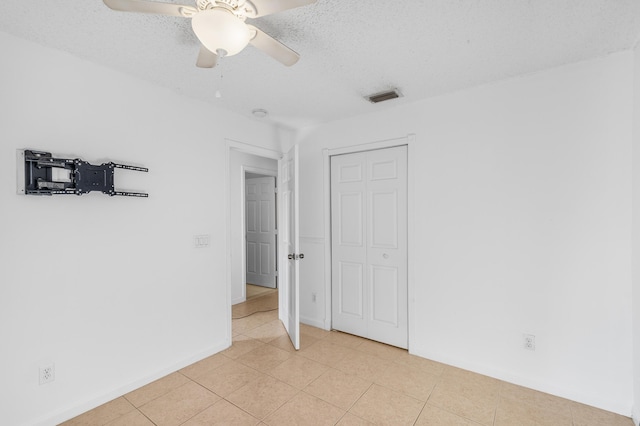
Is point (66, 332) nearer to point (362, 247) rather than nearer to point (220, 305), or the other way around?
point (220, 305)

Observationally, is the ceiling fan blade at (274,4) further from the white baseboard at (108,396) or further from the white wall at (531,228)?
the white baseboard at (108,396)

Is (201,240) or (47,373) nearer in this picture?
(47,373)

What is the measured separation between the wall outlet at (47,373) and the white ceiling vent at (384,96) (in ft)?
10.2

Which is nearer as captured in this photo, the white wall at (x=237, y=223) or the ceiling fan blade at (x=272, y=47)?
the ceiling fan blade at (x=272, y=47)

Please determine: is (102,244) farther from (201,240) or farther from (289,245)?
(289,245)

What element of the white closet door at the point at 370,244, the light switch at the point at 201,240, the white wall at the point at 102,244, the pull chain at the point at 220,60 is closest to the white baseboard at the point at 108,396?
the white wall at the point at 102,244

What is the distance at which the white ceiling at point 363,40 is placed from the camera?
5.23ft

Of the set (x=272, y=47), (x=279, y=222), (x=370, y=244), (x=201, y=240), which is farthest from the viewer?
(x=279, y=222)

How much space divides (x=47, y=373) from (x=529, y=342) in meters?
3.41

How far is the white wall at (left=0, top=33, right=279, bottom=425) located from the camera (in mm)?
1808

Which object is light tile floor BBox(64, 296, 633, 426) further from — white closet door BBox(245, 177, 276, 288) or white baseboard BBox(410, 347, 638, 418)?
white closet door BBox(245, 177, 276, 288)

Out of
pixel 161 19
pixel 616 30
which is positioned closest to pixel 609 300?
pixel 616 30

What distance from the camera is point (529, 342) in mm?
2332

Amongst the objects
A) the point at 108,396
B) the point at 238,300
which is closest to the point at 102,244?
the point at 108,396
